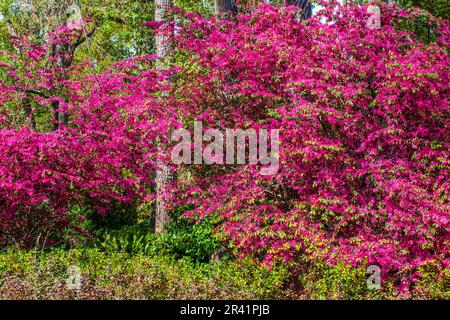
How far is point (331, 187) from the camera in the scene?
852 cm

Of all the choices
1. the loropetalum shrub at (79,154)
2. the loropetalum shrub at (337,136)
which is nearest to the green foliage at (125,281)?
the loropetalum shrub at (337,136)

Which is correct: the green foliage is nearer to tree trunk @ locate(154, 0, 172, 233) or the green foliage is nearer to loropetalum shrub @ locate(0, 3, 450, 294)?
loropetalum shrub @ locate(0, 3, 450, 294)

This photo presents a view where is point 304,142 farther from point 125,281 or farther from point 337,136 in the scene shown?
point 125,281

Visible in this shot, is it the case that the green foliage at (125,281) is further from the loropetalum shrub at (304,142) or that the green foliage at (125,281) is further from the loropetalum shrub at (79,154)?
the loropetalum shrub at (79,154)

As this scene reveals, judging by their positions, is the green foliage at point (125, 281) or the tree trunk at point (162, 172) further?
the tree trunk at point (162, 172)

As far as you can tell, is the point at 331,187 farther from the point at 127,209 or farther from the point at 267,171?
the point at 127,209

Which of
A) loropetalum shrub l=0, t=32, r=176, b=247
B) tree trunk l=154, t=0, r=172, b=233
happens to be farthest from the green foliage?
tree trunk l=154, t=0, r=172, b=233

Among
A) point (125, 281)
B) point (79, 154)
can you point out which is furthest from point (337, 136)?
point (79, 154)

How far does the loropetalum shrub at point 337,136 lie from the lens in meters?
8.38

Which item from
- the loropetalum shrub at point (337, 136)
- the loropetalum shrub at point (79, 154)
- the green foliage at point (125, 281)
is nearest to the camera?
the green foliage at point (125, 281)

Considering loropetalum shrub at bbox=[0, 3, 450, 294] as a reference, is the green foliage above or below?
below

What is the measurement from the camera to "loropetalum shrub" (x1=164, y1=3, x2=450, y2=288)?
27.5 ft

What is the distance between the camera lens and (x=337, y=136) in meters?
8.99

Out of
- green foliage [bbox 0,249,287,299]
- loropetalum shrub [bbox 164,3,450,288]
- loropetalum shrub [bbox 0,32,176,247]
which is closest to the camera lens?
green foliage [bbox 0,249,287,299]
